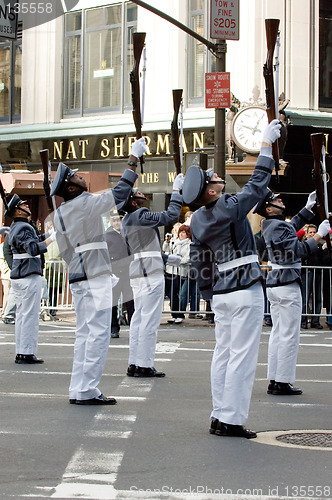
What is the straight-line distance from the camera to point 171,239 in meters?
18.4

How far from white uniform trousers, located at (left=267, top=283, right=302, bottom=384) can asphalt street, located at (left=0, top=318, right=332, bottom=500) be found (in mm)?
266

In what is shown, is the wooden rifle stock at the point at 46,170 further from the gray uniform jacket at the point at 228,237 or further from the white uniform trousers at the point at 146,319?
the gray uniform jacket at the point at 228,237

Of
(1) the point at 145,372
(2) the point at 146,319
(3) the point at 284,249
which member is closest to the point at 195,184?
(3) the point at 284,249

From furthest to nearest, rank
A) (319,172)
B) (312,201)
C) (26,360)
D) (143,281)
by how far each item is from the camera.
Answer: (26,360), (143,281), (312,201), (319,172)

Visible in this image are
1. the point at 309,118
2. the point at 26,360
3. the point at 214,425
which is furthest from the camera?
the point at 309,118

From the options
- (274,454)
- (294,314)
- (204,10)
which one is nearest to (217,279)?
(274,454)

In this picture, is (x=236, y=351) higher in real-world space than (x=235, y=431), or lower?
higher

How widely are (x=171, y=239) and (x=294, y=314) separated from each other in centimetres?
917

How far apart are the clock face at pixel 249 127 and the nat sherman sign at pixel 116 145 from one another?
1.64 meters

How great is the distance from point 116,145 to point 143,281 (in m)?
15.1

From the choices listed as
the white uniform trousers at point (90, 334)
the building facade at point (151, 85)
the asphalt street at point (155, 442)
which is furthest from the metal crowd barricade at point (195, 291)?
the white uniform trousers at point (90, 334)

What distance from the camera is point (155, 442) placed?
6.64m

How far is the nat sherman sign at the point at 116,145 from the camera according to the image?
23406 mm

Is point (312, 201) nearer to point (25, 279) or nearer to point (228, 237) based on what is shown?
point (228, 237)
